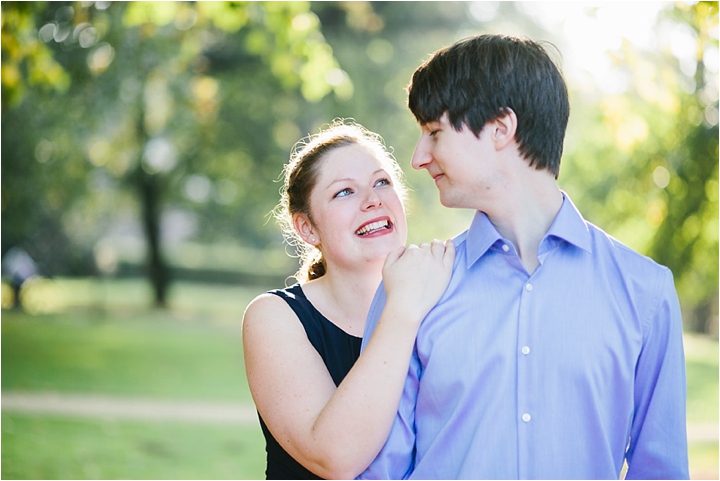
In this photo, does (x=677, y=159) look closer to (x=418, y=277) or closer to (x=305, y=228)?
(x=305, y=228)

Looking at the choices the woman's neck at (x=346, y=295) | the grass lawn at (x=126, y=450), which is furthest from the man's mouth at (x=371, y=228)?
the grass lawn at (x=126, y=450)

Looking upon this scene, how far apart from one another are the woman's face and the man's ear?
29.8 inches

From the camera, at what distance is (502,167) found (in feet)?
8.02

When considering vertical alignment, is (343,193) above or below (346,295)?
above

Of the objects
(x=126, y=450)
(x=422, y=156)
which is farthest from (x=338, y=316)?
(x=126, y=450)

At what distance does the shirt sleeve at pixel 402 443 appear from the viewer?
96.7 inches

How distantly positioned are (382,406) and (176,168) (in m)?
25.0

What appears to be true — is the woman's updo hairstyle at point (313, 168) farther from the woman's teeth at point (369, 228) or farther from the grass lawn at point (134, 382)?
the grass lawn at point (134, 382)

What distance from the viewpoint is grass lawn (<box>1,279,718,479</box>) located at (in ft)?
28.1

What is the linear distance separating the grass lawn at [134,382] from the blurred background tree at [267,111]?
2.17 m

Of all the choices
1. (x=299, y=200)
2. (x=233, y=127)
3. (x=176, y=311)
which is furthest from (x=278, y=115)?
(x=299, y=200)

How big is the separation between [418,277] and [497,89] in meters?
0.62

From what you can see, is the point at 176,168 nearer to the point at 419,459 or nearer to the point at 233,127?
the point at 233,127

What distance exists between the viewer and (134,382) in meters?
13.7
